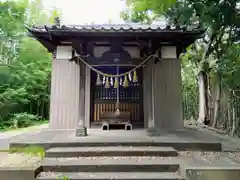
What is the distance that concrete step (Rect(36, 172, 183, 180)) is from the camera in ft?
8.79

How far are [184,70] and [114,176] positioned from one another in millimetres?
10274

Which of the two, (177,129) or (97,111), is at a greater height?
(97,111)

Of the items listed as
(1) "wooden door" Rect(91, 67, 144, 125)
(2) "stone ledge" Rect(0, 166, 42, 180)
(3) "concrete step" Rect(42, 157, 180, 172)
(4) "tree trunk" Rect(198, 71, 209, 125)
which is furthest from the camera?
(4) "tree trunk" Rect(198, 71, 209, 125)

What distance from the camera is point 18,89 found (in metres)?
9.52

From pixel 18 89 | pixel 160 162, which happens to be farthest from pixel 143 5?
pixel 18 89

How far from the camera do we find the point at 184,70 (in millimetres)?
11773

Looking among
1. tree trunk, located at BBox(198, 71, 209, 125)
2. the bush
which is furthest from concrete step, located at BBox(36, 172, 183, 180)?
the bush

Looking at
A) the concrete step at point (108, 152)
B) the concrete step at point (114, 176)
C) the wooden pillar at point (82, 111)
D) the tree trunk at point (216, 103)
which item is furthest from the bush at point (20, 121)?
the tree trunk at point (216, 103)

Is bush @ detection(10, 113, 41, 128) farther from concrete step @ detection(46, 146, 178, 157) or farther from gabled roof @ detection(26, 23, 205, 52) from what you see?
concrete step @ detection(46, 146, 178, 157)

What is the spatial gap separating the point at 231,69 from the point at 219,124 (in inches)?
93.3

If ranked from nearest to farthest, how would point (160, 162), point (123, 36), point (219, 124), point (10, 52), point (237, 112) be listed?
point (160, 162), point (123, 36), point (237, 112), point (219, 124), point (10, 52)

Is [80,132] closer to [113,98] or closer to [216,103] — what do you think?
[113,98]

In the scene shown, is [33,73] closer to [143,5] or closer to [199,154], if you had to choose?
[143,5]

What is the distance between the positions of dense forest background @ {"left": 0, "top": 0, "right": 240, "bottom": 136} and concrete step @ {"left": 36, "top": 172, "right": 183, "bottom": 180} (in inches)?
107
